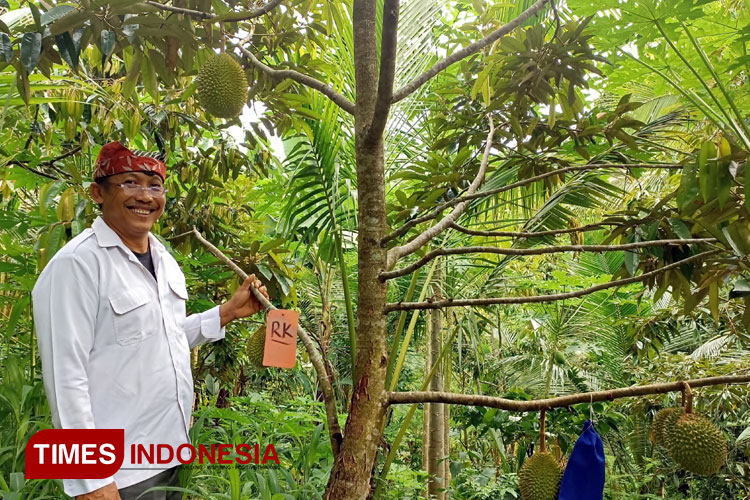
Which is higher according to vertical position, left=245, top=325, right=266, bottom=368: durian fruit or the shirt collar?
the shirt collar

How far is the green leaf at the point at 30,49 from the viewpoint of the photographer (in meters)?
0.97

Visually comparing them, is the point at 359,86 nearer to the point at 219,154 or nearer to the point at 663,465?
the point at 219,154

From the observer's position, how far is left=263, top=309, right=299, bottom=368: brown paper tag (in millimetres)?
1271

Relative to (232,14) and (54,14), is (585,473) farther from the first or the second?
(54,14)

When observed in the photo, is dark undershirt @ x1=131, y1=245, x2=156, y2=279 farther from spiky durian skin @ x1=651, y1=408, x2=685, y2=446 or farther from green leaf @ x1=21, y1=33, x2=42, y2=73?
spiky durian skin @ x1=651, y1=408, x2=685, y2=446

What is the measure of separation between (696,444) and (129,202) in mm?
1411

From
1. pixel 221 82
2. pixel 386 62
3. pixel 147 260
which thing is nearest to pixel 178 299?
pixel 147 260

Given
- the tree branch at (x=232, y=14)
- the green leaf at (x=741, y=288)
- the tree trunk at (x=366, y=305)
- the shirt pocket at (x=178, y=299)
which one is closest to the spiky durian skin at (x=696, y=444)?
the green leaf at (x=741, y=288)

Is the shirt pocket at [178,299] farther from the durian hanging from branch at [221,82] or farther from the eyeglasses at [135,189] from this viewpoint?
the durian hanging from branch at [221,82]

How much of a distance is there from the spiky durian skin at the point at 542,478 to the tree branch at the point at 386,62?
2.47 ft

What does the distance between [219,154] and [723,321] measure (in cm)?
320

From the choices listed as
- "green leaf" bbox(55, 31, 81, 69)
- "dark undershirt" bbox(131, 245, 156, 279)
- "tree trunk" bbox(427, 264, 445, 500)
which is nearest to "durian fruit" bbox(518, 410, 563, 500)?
"dark undershirt" bbox(131, 245, 156, 279)

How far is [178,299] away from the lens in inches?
61.7

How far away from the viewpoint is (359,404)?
109cm
